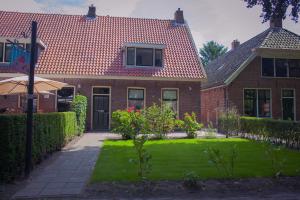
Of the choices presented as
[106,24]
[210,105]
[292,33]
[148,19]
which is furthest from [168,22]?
[292,33]

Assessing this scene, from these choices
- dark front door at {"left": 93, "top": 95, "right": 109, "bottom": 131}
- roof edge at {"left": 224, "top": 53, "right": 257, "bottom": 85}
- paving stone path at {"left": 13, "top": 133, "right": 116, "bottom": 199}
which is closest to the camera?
paving stone path at {"left": 13, "top": 133, "right": 116, "bottom": 199}

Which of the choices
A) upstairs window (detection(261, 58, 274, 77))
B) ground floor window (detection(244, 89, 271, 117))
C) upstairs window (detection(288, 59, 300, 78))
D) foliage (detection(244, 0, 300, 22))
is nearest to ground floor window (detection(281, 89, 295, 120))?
ground floor window (detection(244, 89, 271, 117))

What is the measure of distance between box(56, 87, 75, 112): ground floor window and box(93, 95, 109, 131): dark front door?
1.52 metres

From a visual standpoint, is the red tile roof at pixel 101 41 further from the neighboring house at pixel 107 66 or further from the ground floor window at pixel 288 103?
the ground floor window at pixel 288 103

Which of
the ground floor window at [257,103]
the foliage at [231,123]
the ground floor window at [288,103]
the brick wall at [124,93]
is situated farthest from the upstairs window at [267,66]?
the foliage at [231,123]

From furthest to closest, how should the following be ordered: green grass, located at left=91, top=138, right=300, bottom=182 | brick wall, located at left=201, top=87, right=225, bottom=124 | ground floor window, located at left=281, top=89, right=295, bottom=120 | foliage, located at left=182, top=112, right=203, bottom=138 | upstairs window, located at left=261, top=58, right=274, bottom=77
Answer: brick wall, located at left=201, top=87, right=225, bottom=124
upstairs window, located at left=261, top=58, right=274, bottom=77
ground floor window, located at left=281, top=89, right=295, bottom=120
foliage, located at left=182, top=112, right=203, bottom=138
green grass, located at left=91, top=138, right=300, bottom=182

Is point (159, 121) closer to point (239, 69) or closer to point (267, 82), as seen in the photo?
point (239, 69)

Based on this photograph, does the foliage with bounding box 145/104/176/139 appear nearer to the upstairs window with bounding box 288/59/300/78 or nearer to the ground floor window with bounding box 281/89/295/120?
the ground floor window with bounding box 281/89/295/120

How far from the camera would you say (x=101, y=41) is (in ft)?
75.6

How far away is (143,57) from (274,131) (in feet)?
34.7

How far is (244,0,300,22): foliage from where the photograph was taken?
12.0 meters

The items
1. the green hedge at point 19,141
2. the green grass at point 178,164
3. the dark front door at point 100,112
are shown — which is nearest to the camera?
the green hedge at point 19,141

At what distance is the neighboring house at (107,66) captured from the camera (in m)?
20.7

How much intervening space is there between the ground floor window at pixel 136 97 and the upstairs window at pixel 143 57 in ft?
5.85
